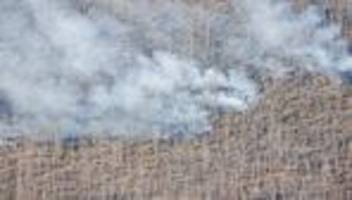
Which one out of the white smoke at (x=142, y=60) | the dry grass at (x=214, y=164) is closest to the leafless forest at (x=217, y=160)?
the dry grass at (x=214, y=164)

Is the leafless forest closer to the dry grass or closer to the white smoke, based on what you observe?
the dry grass

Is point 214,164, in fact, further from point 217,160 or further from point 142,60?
point 142,60

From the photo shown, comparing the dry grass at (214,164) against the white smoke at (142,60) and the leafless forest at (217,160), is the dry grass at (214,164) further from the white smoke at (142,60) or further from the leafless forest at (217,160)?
the white smoke at (142,60)

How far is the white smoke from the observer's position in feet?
18.8

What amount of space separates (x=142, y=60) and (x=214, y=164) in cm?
109

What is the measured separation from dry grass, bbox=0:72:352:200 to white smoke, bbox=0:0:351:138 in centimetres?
18

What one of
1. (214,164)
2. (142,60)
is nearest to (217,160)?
(214,164)

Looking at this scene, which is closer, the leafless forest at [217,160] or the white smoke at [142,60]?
the leafless forest at [217,160]

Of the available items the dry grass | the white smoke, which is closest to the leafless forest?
the dry grass

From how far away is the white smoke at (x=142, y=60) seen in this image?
573cm

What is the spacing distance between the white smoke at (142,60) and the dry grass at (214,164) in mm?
176

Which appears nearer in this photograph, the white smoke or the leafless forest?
the leafless forest

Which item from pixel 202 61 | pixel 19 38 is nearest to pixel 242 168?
pixel 202 61

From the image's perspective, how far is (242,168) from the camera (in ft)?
17.6
